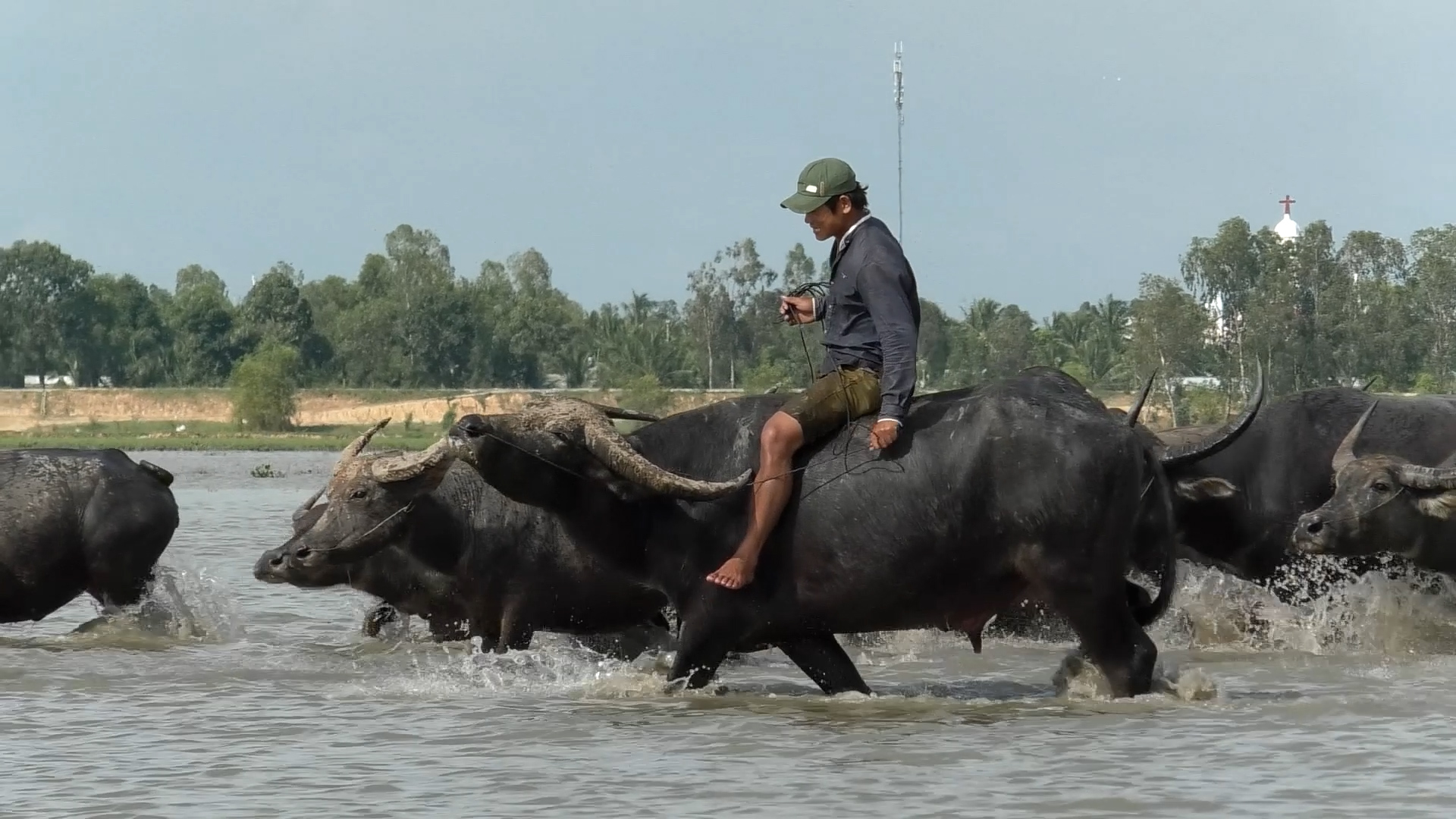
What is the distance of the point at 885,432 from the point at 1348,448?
3524 millimetres

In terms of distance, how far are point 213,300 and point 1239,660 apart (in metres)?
93.3

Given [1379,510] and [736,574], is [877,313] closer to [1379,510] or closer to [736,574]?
[736,574]

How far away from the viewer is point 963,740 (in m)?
7.34

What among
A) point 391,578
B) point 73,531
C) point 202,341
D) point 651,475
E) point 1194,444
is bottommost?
point 391,578

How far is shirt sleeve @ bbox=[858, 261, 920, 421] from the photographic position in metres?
7.69

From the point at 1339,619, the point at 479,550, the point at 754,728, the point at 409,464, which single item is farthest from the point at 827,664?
the point at 1339,619

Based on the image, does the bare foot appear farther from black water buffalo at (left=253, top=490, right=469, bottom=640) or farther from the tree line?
the tree line

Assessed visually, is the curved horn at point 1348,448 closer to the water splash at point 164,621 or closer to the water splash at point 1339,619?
the water splash at point 1339,619

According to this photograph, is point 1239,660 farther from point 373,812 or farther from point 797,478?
point 373,812

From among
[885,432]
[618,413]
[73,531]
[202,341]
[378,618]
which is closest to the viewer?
[885,432]

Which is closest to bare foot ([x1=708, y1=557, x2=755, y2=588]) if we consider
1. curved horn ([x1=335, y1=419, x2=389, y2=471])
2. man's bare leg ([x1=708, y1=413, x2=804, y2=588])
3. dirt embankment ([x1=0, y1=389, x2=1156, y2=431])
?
man's bare leg ([x1=708, y1=413, x2=804, y2=588])

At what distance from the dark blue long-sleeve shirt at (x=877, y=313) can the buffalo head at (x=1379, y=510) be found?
277 cm

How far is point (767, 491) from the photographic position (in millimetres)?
7781

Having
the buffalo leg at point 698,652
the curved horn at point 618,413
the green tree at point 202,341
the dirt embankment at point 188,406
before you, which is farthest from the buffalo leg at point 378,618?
the green tree at point 202,341
